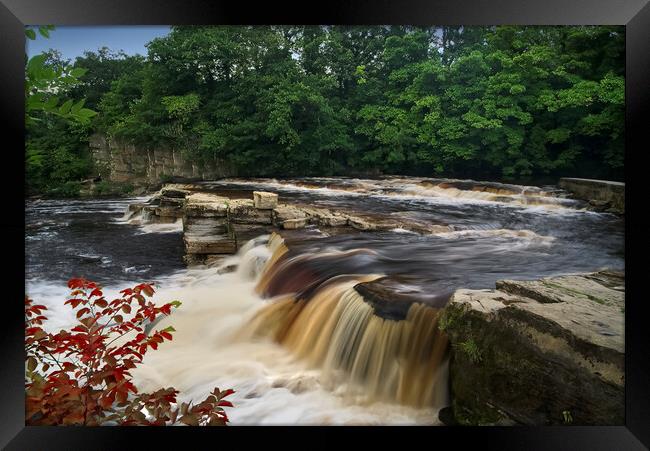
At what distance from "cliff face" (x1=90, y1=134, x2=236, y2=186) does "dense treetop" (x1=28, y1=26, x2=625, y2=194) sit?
0.07 meters

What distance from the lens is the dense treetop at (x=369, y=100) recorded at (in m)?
3.13

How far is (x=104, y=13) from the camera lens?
258 centimetres

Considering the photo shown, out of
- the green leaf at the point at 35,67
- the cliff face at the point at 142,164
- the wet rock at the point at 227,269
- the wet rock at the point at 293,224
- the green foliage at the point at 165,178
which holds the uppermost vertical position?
the green leaf at the point at 35,67

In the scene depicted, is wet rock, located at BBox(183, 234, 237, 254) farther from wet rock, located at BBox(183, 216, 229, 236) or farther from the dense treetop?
the dense treetop

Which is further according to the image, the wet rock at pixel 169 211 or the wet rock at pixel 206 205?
the wet rock at pixel 206 205

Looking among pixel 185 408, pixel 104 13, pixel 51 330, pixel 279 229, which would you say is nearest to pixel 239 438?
pixel 185 408

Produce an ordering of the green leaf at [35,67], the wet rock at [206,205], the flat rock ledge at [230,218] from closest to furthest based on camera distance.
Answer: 1. the green leaf at [35,67]
2. the flat rock ledge at [230,218]
3. the wet rock at [206,205]

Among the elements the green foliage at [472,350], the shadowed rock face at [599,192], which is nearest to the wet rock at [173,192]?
the green foliage at [472,350]

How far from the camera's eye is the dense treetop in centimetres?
313

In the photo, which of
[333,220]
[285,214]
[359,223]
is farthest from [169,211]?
[359,223]

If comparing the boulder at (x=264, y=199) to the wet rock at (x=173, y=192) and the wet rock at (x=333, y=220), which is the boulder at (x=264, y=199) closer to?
the wet rock at (x=333, y=220)

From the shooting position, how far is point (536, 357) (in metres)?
2.45

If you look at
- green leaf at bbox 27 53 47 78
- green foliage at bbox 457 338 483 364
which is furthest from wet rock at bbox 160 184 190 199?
green foliage at bbox 457 338 483 364

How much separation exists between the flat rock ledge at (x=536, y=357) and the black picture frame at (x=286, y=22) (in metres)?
0.09
